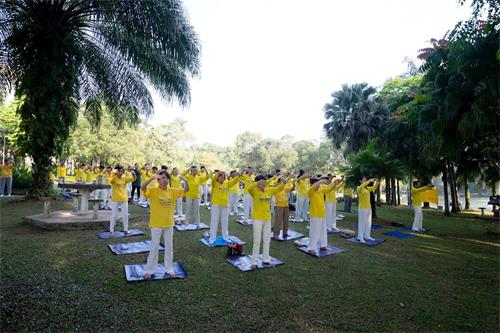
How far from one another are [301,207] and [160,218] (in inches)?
349

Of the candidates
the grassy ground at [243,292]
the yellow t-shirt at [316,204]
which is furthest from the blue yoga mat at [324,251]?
the yellow t-shirt at [316,204]

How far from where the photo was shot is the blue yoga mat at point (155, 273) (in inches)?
221

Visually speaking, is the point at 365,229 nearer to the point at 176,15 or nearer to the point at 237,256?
the point at 237,256

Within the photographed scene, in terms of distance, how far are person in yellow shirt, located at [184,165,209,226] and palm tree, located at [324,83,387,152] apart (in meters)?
15.5

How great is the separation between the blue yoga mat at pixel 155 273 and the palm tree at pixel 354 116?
19.0 metres

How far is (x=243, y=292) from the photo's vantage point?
5.30 meters

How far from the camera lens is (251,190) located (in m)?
6.96

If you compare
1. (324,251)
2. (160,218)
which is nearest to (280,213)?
(324,251)

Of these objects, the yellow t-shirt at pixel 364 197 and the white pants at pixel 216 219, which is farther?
the yellow t-shirt at pixel 364 197

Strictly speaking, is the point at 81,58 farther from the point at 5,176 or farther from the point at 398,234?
the point at 398,234

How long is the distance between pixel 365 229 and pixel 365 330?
6.12 m

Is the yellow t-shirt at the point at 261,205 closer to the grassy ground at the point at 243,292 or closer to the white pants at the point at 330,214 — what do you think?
the grassy ground at the point at 243,292

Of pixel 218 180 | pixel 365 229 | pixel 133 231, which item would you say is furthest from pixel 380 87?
pixel 133 231

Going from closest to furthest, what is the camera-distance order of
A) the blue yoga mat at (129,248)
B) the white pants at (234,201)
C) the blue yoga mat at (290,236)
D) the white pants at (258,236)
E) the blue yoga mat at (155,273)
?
the blue yoga mat at (155,273)
the white pants at (258,236)
the blue yoga mat at (129,248)
the blue yoga mat at (290,236)
the white pants at (234,201)
